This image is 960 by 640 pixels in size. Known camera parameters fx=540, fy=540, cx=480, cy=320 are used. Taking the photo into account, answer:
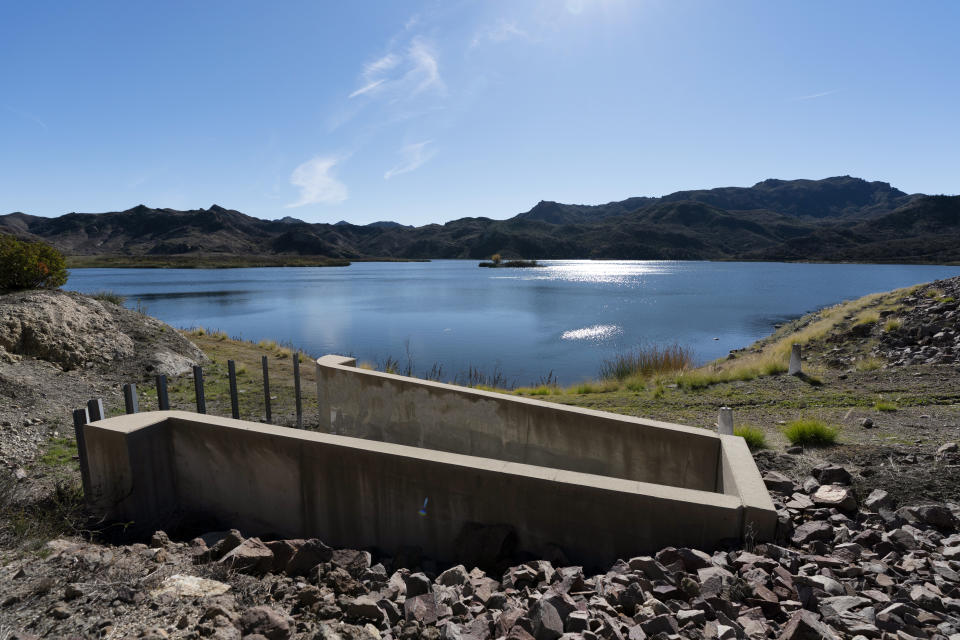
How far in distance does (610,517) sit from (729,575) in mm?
895

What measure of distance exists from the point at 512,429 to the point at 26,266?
14.3 meters

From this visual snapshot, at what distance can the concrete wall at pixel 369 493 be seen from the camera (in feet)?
12.9

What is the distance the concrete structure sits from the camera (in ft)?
13.0

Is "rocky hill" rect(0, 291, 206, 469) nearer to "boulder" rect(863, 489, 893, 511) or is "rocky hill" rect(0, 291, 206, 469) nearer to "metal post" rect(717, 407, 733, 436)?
"metal post" rect(717, 407, 733, 436)

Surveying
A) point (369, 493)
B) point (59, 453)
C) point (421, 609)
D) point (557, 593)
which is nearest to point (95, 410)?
point (59, 453)

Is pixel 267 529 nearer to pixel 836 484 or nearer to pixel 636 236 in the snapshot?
pixel 836 484

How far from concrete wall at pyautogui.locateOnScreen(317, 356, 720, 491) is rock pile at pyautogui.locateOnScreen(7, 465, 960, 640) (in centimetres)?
138

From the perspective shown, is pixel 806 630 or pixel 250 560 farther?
pixel 250 560

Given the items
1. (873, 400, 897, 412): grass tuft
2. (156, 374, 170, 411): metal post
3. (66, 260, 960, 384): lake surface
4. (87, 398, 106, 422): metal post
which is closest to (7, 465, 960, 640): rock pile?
(87, 398, 106, 422): metal post

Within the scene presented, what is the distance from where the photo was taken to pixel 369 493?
4.55 metres

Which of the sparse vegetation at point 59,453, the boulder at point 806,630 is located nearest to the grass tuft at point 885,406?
the boulder at point 806,630

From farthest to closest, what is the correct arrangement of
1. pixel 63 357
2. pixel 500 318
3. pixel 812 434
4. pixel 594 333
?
pixel 500 318 → pixel 594 333 → pixel 63 357 → pixel 812 434

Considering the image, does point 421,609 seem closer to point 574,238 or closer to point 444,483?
point 444,483

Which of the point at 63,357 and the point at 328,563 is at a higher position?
the point at 63,357
